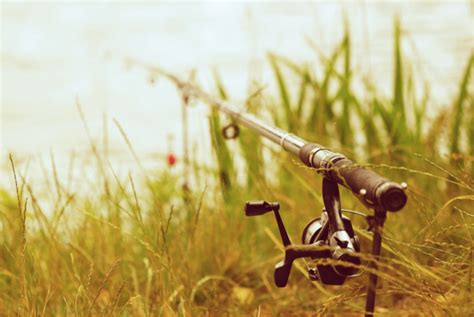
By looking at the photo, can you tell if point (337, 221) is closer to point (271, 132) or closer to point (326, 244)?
point (326, 244)

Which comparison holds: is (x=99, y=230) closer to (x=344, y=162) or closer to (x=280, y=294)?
(x=280, y=294)

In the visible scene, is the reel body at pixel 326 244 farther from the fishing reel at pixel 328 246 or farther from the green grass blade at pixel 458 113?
the green grass blade at pixel 458 113

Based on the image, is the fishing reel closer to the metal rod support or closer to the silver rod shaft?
the metal rod support

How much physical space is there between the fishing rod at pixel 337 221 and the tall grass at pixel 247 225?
7 cm

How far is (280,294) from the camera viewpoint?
2006mm

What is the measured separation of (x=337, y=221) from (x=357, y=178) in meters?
0.11

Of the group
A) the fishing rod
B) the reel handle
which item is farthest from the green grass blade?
the reel handle

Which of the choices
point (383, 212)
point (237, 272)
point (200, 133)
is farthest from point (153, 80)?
point (383, 212)

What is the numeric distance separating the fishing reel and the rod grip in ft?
0.12

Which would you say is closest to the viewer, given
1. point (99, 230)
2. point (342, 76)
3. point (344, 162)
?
point (344, 162)

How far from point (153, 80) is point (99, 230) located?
0.49 meters

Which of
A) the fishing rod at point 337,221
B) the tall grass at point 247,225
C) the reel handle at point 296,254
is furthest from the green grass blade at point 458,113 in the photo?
the reel handle at point 296,254

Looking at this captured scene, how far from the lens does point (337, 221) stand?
1026 millimetres

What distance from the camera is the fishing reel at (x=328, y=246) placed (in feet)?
3.27
